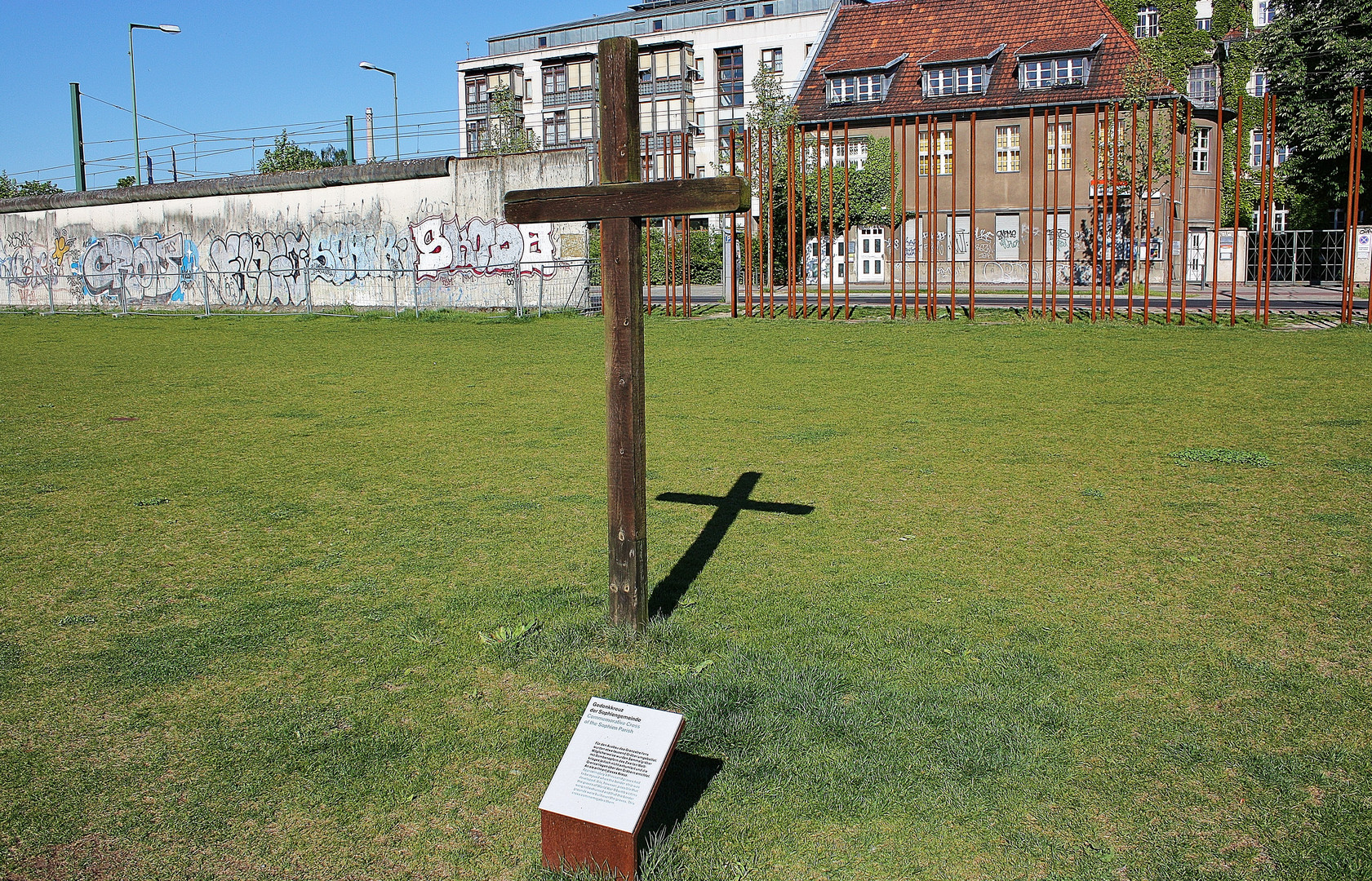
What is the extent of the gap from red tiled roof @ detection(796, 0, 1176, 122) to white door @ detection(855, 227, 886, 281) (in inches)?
192

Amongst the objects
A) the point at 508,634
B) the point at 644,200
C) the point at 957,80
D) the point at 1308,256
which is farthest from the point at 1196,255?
the point at 508,634

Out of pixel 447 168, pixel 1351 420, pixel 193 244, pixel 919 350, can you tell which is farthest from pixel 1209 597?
pixel 193 244

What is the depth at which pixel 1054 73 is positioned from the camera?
4541 cm

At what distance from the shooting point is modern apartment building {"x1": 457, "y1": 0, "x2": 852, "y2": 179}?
208ft

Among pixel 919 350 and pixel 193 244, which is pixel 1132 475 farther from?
pixel 193 244

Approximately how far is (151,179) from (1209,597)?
38857 mm

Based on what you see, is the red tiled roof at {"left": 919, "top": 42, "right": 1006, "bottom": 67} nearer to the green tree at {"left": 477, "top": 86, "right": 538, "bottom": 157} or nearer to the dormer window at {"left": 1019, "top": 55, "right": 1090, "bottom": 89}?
the dormer window at {"left": 1019, "top": 55, "right": 1090, "bottom": 89}

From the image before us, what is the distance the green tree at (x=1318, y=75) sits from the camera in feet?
123

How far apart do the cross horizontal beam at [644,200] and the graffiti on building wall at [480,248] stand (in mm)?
21355

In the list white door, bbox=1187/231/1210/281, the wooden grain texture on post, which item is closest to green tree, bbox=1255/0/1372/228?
white door, bbox=1187/231/1210/281

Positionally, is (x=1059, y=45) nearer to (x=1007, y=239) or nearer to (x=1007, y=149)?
(x=1007, y=149)

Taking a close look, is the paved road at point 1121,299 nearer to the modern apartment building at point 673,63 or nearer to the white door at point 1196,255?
the white door at point 1196,255

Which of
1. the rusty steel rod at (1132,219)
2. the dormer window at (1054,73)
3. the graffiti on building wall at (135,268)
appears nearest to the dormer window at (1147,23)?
the dormer window at (1054,73)

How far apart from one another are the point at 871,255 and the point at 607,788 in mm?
45942
